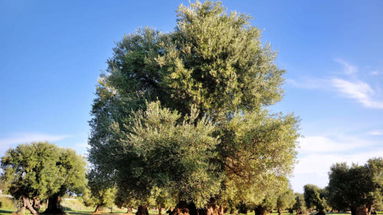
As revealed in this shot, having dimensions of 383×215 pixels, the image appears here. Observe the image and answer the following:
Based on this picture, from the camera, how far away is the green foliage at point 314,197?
90.8 meters

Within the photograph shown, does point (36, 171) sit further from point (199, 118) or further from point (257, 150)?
point (257, 150)

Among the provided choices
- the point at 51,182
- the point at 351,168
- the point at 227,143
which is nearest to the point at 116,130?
the point at 227,143

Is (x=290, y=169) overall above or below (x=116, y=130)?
below

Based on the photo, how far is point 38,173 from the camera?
4934 centimetres

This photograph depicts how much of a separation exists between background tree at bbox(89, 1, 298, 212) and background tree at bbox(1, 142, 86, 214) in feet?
114

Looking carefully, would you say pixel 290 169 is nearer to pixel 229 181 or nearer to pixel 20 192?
pixel 229 181

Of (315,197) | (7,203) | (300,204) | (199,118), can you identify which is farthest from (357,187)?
(7,203)

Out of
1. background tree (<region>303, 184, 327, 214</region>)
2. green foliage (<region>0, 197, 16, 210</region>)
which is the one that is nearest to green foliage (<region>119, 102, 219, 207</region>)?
green foliage (<region>0, 197, 16, 210</region>)

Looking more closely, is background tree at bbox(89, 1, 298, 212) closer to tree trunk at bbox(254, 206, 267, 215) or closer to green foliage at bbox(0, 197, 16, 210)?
tree trunk at bbox(254, 206, 267, 215)

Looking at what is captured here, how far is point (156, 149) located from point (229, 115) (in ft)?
23.2

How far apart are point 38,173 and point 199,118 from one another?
43.0 meters

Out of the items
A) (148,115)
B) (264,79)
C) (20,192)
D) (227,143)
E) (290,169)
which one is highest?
(264,79)

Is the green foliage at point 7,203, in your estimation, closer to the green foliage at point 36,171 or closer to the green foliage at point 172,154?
the green foliage at point 36,171

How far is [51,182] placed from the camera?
49.3 m
